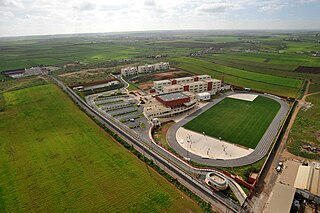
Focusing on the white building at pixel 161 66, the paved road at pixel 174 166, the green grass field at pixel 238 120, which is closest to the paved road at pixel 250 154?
the green grass field at pixel 238 120

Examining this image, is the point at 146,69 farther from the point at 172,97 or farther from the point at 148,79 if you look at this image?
the point at 172,97

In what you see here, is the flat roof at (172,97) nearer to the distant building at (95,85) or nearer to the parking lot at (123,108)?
the parking lot at (123,108)

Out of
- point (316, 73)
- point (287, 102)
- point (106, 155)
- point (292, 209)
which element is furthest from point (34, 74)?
point (316, 73)

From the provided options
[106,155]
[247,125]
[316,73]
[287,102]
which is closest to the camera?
[106,155]

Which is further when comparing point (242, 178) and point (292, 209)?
point (242, 178)

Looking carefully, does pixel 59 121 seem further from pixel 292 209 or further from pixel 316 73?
pixel 316 73

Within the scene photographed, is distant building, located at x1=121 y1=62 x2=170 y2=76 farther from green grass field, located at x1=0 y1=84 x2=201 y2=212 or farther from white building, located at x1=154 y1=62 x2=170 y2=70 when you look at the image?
green grass field, located at x1=0 y1=84 x2=201 y2=212
